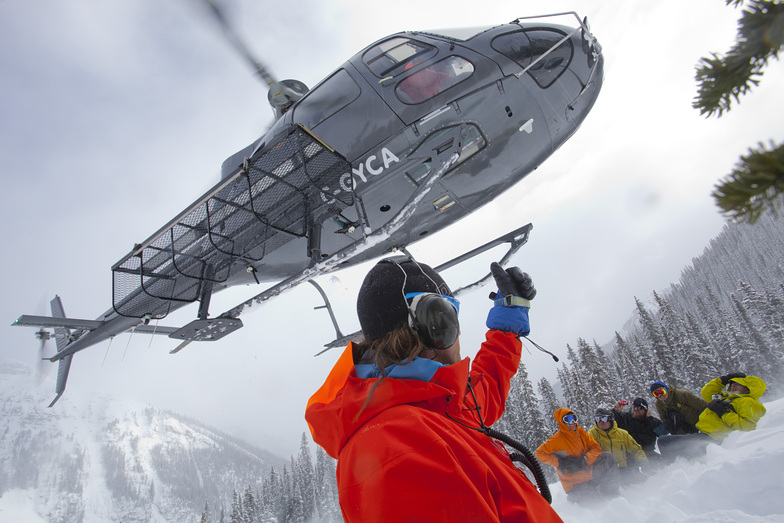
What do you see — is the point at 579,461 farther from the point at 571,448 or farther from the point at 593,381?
the point at 593,381

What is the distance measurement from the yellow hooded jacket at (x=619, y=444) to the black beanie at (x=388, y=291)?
5.62 meters

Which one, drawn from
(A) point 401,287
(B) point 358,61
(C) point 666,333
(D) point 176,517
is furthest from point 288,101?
(D) point 176,517

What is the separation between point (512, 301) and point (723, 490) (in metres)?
3.14

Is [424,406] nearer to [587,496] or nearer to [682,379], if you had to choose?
[587,496]

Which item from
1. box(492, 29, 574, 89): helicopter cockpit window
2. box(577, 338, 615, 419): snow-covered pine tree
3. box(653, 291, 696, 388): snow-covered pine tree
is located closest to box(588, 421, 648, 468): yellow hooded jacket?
box(492, 29, 574, 89): helicopter cockpit window

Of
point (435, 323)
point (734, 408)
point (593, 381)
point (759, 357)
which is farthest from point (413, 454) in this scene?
point (759, 357)

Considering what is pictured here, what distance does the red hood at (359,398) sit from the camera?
3.96 ft

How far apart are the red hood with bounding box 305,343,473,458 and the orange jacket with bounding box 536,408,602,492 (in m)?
5.00

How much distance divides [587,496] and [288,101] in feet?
24.9

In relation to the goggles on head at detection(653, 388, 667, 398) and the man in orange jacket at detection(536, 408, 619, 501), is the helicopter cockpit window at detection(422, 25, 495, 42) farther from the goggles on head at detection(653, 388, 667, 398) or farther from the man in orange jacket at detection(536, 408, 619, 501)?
the goggles on head at detection(653, 388, 667, 398)

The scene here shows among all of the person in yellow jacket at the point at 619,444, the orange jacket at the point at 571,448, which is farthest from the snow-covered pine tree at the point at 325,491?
the person in yellow jacket at the point at 619,444

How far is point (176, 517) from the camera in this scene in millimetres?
136000

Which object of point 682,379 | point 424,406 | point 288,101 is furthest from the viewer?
point 682,379

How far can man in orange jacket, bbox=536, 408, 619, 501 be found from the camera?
5.07m
